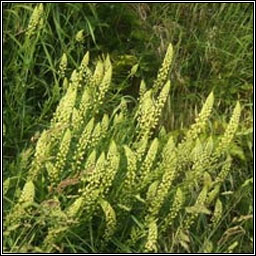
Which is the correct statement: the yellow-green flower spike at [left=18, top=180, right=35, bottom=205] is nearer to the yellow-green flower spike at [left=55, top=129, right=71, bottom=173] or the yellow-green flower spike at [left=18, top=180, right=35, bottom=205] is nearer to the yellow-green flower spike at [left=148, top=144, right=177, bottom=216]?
the yellow-green flower spike at [left=55, top=129, right=71, bottom=173]

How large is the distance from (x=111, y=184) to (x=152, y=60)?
3.91ft

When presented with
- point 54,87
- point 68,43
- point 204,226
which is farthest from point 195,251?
point 68,43

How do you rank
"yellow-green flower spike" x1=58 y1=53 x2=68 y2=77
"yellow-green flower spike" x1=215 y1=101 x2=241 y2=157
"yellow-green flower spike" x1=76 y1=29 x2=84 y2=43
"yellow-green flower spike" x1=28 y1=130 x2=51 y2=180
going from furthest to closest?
1. "yellow-green flower spike" x1=76 y1=29 x2=84 y2=43
2. "yellow-green flower spike" x1=58 y1=53 x2=68 y2=77
3. "yellow-green flower spike" x1=215 y1=101 x2=241 y2=157
4. "yellow-green flower spike" x1=28 y1=130 x2=51 y2=180

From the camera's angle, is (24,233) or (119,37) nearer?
(24,233)

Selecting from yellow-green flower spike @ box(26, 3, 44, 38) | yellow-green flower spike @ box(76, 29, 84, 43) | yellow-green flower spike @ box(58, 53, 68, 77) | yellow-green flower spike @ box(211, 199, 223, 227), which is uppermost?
yellow-green flower spike @ box(26, 3, 44, 38)

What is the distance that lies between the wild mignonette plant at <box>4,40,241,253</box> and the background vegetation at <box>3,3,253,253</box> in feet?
0.76

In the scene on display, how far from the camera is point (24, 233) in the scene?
3328 millimetres

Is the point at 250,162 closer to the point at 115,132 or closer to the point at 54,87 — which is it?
the point at 115,132

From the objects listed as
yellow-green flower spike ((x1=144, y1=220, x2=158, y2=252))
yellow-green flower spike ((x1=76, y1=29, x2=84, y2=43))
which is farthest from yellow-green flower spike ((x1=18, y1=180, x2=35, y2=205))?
yellow-green flower spike ((x1=76, y1=29, x2=84, y2=43))

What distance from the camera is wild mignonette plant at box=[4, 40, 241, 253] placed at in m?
3.33

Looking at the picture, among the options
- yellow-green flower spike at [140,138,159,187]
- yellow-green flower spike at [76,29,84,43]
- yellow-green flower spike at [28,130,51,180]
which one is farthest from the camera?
yellow-green flower spike at [76,29,84,43]

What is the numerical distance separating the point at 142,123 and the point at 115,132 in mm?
168

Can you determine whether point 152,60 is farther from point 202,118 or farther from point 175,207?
point 175,207

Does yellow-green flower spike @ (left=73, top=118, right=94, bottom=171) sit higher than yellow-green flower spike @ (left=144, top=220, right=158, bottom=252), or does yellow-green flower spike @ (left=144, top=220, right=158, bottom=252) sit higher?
yellow-green flower spike @ (left=73, top=118, right=94, bottom=171)
